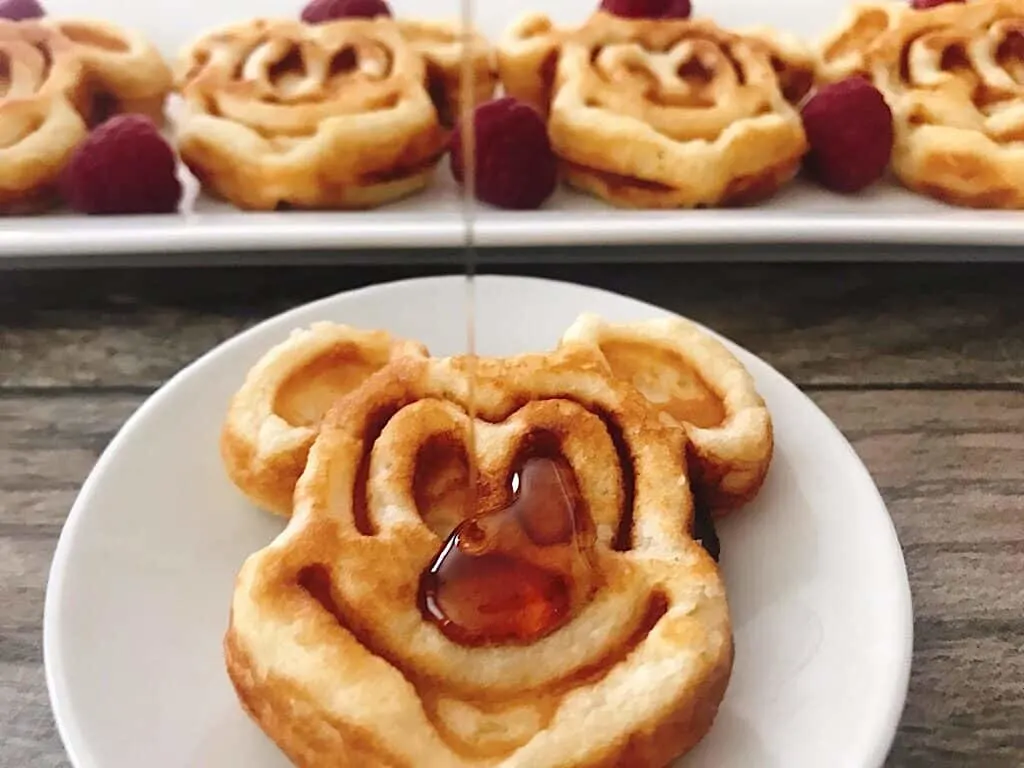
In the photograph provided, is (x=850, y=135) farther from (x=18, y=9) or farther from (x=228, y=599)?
(x=18, y=9)

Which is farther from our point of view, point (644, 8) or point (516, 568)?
point (644, 8)

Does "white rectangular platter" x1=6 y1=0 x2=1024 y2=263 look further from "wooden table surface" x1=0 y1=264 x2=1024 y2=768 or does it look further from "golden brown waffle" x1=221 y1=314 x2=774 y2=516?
"golden brown waffle" x1=221 y1=314 x2=774 y2=516

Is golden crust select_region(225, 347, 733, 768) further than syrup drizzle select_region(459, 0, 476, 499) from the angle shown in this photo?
No

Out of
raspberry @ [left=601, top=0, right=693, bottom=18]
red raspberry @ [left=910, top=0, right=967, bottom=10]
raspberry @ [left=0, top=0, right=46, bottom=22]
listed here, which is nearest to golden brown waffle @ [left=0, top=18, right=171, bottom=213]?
raspberry @ [left=0, top=0, right=46, bottom=22]

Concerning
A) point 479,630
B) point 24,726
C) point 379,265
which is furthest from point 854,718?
point 379,265

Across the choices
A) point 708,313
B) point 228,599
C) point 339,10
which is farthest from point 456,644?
point 339,10

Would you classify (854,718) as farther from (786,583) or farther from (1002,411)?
(1002,411)

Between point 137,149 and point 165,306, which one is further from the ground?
point 137,149
